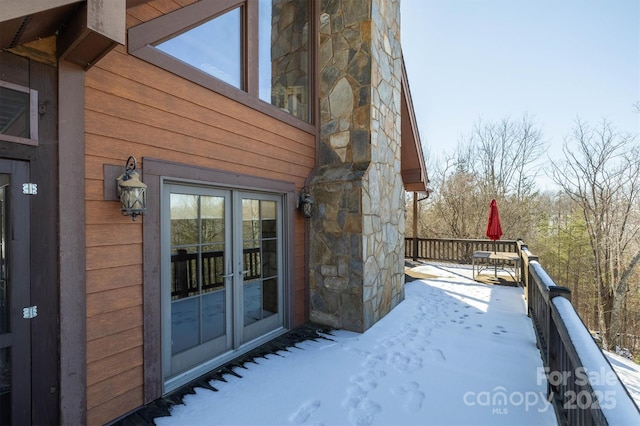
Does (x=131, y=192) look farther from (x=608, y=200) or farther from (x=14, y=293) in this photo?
(x=608, y=200)

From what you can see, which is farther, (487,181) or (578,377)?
(487,181)

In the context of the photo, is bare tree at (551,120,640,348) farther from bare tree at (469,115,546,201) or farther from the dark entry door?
the dark entry door

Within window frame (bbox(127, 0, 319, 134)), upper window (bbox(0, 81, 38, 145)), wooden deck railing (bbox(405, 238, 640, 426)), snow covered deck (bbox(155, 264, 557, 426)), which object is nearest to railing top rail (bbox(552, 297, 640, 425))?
wooden deck railing (bbox(405, 238, 640, 426))

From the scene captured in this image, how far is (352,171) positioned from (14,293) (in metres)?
3.34

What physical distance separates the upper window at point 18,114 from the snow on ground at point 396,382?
2.11m

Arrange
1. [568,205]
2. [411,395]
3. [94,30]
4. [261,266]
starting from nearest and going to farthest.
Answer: [94,30]
[411,395]
[261,266]
[568,205]

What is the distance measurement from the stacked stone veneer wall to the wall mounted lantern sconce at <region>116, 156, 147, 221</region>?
7.72ft

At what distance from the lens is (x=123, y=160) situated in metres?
2.18

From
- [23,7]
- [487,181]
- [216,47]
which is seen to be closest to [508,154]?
[487,181]

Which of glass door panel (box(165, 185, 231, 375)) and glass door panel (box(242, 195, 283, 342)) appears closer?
glass door panel (box(165, 185, 231, 375))

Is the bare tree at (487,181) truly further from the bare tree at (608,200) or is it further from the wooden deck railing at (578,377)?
the wooden deck railing at (578,377)

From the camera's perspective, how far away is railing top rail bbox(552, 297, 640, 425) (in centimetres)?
97

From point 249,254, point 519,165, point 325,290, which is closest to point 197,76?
point 249,254

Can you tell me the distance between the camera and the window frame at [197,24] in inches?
90.2
